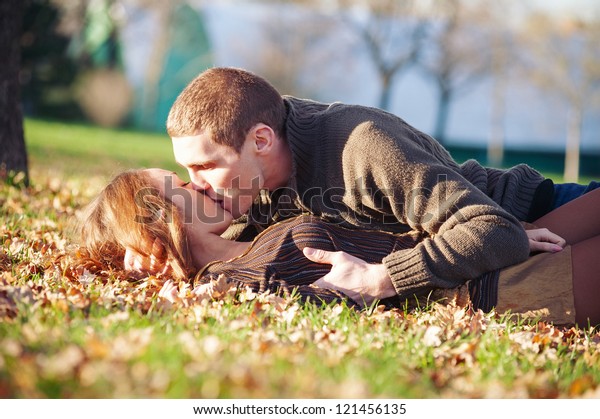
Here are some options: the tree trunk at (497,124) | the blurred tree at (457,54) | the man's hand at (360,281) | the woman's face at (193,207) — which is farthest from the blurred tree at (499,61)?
the man's hand at (360,281)

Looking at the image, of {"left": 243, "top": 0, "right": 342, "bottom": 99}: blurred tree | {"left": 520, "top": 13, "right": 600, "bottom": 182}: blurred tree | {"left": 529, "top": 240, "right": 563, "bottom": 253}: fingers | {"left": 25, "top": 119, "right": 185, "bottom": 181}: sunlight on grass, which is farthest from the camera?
{"left": 243, "top": 0, "right": 342, "bottom": 99}: blurred tree

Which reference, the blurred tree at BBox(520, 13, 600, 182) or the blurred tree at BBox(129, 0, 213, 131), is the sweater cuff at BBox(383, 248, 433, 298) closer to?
the blurred tree at BBox(520, 13, 600, 182)

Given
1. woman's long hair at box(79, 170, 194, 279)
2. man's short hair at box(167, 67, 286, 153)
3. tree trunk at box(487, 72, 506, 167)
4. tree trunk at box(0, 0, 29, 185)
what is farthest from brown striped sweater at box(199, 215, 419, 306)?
tree trunk at box(487, 72, 506, 167)

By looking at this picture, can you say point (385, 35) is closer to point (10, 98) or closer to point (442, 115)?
point (442, 115)

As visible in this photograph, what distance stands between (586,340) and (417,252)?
0.86 meters

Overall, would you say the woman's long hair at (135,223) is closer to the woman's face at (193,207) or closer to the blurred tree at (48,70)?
the woman's face at (193,207)

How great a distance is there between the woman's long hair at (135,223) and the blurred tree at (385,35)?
27.2 metres

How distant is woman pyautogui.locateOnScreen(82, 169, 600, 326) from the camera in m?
3.53

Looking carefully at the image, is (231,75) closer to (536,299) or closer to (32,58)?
(536,299)

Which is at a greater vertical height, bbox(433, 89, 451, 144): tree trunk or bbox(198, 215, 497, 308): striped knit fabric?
bbox(198, 215, 497, 308): striped knit fabric

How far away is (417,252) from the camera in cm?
347

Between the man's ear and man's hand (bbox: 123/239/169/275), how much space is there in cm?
74

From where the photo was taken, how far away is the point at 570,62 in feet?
79.7
